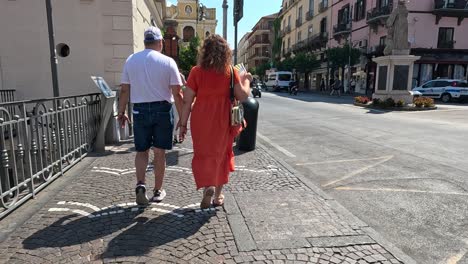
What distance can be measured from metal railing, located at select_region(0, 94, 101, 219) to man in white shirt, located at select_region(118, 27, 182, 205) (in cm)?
120

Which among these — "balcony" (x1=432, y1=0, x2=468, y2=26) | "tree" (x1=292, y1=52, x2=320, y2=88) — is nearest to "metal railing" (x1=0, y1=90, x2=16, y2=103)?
"balcony" (x1=432, y1=0, x2=468, y2=26)

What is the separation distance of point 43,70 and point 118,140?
2.98 metres

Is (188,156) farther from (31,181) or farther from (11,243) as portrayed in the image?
(11,243)

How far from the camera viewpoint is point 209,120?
364 centimetres

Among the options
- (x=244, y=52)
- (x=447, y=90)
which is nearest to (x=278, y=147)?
(x=447, y=90)

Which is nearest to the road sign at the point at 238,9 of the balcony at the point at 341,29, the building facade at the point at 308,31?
the balcony at the point at 341,29

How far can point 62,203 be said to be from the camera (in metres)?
3.96

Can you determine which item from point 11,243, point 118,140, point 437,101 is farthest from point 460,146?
point 437,101

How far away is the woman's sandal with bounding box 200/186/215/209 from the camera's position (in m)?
3.81

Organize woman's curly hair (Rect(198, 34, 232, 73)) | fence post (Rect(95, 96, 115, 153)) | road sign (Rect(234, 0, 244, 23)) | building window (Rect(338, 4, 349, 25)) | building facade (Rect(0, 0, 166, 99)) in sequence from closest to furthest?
woman's curly hair (Rect(198, 34, 232, 73)) < fence post (Rect(95, 96, 115, 153)) < building facade (Rect(0, 0, 166, 99)) < road sign (Rect(234, 0, 244, 23)) < building window (Rect(338, 4, 349, 25))

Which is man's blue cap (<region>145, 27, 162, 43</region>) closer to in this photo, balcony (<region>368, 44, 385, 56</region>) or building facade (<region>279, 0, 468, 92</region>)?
building facade (<region>279, 0, 468, 92</region>)

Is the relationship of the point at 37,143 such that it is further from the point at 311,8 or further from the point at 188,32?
the point at 188,32

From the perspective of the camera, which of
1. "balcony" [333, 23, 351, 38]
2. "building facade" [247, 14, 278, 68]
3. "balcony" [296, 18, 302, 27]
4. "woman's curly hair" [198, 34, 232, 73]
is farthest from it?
"building facade" [247, 14, 278, 68]

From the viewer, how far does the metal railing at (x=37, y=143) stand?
3754 mm
